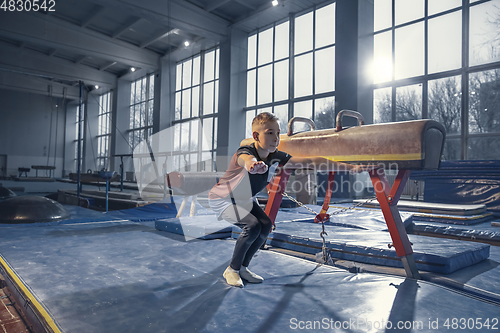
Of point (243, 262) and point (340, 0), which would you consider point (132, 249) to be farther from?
point (340, 0)

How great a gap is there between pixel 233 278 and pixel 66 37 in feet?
39.6

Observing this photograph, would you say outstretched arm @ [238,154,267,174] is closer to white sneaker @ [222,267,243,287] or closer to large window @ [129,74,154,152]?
white sneaker @ [222,267,243,287]

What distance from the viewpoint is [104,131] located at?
57.6 feet

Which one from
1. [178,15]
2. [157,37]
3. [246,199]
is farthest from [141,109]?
[246,199]

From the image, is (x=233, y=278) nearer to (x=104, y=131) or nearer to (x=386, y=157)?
(x=386, y=157)

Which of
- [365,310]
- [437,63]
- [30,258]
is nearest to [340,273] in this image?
[365,310]

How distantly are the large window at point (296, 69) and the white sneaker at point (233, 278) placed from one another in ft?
25.0

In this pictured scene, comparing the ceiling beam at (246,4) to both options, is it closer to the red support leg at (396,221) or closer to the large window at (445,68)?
Result: the large window at (445,68)

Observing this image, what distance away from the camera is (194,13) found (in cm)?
997

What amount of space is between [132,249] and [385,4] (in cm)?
842

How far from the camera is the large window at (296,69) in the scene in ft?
29.7


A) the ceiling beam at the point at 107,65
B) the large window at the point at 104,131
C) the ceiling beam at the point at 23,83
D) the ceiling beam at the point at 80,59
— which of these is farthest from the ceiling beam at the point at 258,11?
the large window at the point at 104,131

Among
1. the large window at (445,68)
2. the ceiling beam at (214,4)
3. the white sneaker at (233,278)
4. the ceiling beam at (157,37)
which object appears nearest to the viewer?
the white sneaker at (233,278)

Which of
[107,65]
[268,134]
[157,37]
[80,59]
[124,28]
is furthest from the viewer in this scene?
[107,65]
